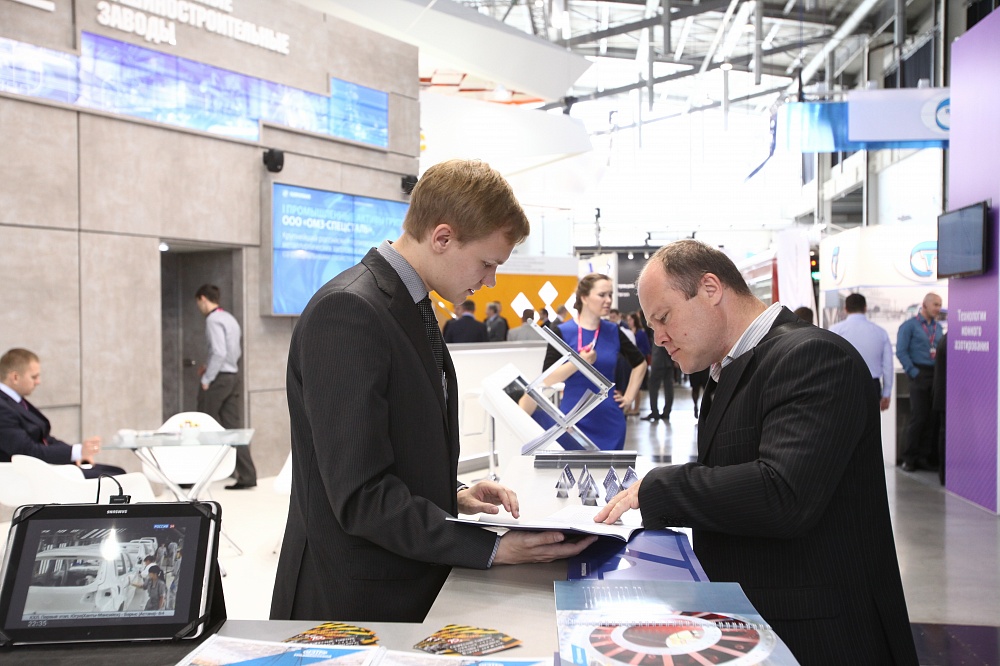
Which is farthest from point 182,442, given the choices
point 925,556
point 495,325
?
point 495,325

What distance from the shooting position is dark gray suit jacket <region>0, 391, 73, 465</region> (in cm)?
454

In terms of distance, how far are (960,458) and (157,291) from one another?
666cm

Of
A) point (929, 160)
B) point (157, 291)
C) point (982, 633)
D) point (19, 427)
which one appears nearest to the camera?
point (982, 633)

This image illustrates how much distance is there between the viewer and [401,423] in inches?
55.6

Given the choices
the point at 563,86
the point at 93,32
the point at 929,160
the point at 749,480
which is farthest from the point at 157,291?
the point at 929,160

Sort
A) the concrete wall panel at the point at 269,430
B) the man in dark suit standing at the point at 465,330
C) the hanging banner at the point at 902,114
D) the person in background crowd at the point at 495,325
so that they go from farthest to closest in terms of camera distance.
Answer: the person in background crowd at the point at 495,325 < the man in dark suit standing at the point at 465,330 < the hanging banner at the point at 902,114 < the concrete wall panel at the point at 269,430

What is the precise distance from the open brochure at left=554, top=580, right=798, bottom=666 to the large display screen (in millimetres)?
6490

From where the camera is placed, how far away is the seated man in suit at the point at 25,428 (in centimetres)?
455

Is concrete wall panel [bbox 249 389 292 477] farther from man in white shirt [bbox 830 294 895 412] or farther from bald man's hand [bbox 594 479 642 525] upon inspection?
bald man's hand [bbox 594 479 642 525]

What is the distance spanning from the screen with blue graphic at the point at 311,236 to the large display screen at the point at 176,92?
65cm

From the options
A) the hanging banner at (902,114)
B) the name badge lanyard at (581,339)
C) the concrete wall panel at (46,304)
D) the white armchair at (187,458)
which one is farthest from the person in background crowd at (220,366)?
the hanging banner at (902,114)

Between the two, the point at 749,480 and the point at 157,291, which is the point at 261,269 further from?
the point at 749,480

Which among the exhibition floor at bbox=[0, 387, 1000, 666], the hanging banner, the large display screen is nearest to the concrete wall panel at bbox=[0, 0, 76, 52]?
the large display screen

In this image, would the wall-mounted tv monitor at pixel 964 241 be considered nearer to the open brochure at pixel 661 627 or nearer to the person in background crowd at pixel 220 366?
the person in background crowd at pixel 220 366
